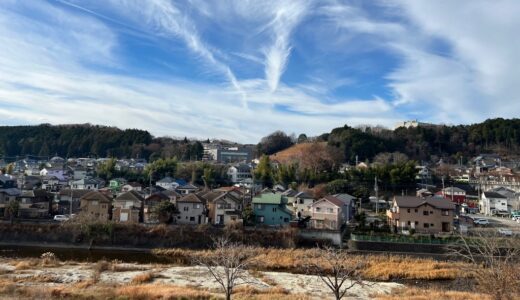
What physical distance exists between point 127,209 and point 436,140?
63.5 metres

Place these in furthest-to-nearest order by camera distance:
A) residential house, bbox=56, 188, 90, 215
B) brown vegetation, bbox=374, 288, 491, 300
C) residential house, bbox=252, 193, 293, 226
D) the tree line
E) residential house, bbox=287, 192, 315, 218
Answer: the tree line → residential house, bbox=56, 188, 90, 215 → residential house, bbox=287, 192, 315, 218 → residential house, bbox=252, 193, 293, 226 → brown vegetation, bbox=374, 288, 491, 300

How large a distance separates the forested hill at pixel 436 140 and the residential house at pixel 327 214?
34844 millimetres

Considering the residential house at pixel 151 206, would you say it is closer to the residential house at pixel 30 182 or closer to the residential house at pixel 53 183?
the residential house at pixel 30 182

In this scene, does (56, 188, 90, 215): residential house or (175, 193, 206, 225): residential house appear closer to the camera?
(175, 193, 206, 225): residential house

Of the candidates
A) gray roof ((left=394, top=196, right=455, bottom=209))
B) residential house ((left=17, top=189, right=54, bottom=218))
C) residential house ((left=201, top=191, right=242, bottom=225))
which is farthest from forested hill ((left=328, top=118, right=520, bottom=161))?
residential house ((left=17, top=189, right=54, bottom=218))

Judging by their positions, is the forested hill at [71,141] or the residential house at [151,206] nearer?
the residential house at [151,206]

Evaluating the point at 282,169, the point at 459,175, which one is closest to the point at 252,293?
the point at 282,169

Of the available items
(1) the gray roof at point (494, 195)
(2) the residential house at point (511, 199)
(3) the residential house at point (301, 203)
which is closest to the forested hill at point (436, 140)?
(2) the residential house at point (511, 199)

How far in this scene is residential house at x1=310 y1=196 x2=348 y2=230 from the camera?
91.4 feet

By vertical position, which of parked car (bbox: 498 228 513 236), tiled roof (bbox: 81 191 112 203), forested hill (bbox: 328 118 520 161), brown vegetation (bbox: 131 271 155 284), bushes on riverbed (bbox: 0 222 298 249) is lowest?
brown vegetation (bbox: 131 271 155 284)

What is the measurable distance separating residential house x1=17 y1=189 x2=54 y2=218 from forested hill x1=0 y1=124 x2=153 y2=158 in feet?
165

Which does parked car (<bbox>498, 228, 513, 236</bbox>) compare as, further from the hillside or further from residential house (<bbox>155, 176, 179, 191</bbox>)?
residential house (<bbox>155, 176, 179, 191</bbox>)

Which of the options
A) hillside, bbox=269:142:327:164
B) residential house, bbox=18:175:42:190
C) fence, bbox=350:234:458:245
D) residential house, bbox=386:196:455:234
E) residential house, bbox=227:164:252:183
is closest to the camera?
fence, bbox=350:234:458:245

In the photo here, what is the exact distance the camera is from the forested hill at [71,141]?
85125mm
